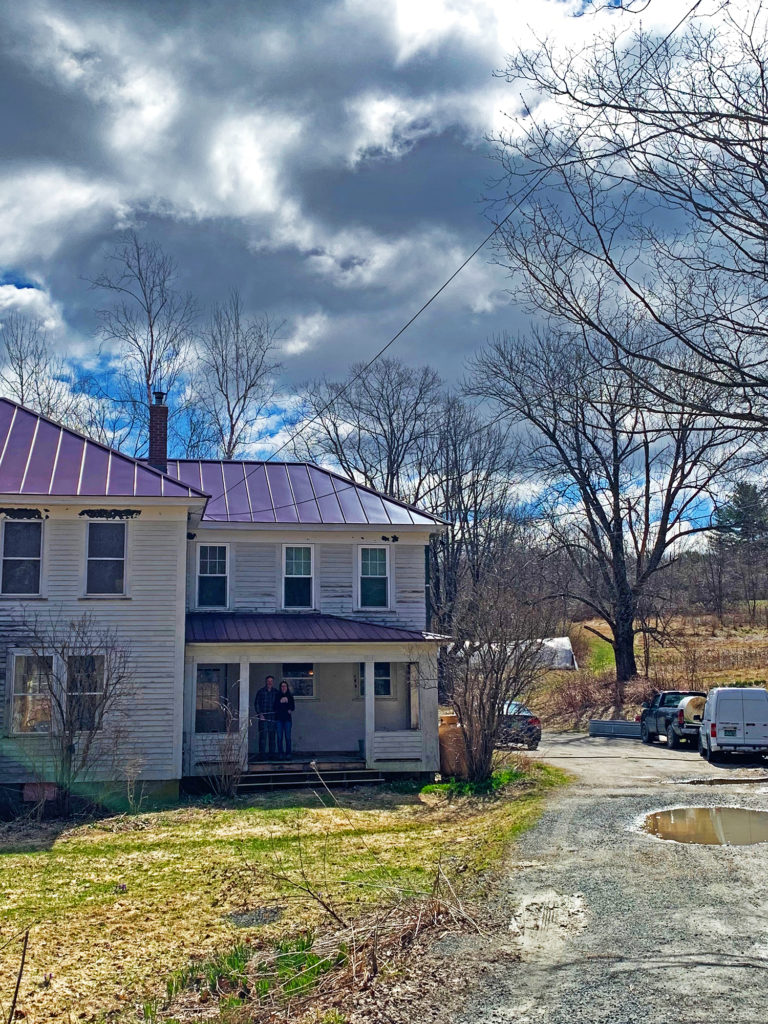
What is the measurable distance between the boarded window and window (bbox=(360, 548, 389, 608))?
91.4 inches

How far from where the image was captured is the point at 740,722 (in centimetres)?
2222

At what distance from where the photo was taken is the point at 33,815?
16.6 meters

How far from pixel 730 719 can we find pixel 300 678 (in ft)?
33.7

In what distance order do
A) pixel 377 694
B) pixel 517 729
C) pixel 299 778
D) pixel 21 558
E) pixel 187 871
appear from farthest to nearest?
pixel 377 694 → pixel 517 729 → pixel 299 778 → pixel 21 558 → pixel 187 871

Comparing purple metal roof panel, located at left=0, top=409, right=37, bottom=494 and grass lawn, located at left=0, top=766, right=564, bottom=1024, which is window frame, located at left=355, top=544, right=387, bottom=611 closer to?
grass lawn, located at left=0, top=766, right=564, bottom=1024

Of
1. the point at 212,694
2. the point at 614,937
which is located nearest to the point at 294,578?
the point at 212,694

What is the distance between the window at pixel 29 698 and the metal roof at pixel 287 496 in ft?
18.6

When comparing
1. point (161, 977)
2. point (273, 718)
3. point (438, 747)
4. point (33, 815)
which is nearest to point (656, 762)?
point (438, 747)

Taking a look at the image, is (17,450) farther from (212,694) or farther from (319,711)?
(319,711)

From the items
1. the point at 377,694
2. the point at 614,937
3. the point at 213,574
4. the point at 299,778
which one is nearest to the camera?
the point at 614,937

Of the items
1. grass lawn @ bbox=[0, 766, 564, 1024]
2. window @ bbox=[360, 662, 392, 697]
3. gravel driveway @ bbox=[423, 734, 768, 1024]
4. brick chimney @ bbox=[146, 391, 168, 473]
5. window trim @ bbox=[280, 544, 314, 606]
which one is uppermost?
brick chimney @ bbox=[146, 391, 168, 473]

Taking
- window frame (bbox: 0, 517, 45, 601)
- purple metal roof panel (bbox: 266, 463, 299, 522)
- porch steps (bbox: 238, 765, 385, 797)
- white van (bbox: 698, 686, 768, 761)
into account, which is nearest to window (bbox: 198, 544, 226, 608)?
purple metal roof panel (bbox: 266, 463, 299, 522)

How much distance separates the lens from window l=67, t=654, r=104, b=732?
17031 mm

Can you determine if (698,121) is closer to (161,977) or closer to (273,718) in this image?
(161,977)
